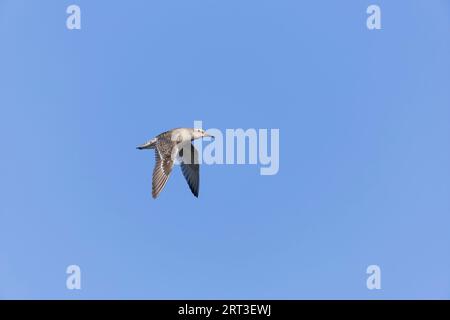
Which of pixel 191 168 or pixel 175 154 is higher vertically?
pixel 175 154

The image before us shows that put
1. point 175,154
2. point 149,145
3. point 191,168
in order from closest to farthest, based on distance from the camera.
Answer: point 175,154
point 149,145
point 191,168

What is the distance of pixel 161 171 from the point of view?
16.3m

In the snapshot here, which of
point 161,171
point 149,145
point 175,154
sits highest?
point 149,145

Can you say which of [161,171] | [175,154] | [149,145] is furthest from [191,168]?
[161,171]

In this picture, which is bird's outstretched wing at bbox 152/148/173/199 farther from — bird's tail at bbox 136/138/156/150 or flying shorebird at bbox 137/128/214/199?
bird's tail at bbox 136/138/156/150

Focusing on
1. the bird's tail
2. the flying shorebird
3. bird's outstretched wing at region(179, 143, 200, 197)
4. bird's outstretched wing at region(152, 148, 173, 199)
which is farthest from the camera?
bird's outstretched wing at region(179, 143, 200, 197)

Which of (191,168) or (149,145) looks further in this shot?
(191,168)

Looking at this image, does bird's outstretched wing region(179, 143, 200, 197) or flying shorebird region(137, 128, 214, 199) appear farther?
bird's outstretched wing region(179, 143, 200, 197)

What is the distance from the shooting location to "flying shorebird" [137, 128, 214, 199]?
16.2 meters

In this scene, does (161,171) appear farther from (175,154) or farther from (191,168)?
(191,168)

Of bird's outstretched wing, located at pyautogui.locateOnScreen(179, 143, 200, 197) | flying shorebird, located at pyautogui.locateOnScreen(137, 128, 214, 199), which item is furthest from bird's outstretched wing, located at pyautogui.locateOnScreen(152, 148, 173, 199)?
bird's outstretched wing, located at pyautogui.locateOnScreen(179, 143, 200, 197)

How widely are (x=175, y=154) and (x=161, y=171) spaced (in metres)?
0.57
